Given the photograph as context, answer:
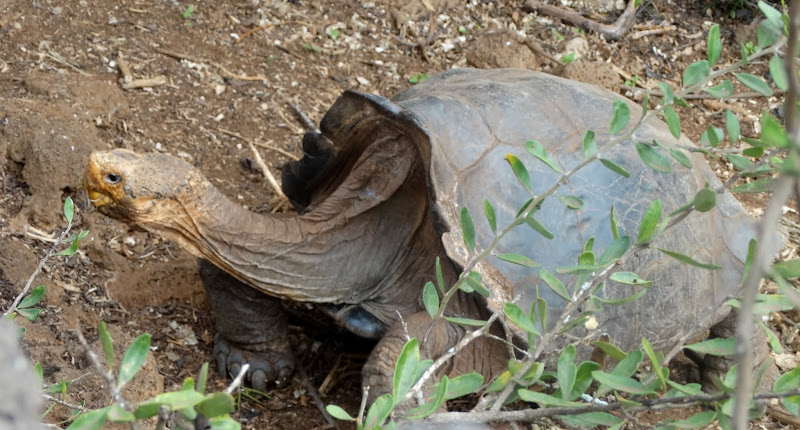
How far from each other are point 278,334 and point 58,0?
277cm

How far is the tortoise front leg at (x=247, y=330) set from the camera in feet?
12.1

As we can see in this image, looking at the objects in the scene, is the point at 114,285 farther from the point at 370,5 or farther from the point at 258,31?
the point at 370,5

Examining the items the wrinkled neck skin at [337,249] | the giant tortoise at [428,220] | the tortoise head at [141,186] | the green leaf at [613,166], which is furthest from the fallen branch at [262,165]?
the green leaf at [613,166]

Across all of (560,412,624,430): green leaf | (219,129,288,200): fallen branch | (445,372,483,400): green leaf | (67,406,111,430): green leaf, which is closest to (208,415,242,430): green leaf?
(67,406,111,430): green leaf

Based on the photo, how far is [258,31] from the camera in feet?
18.6

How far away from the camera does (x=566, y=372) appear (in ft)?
6.15

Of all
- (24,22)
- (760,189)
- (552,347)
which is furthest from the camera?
(24,22)

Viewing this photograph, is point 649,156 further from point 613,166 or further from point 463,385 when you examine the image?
point 463,385

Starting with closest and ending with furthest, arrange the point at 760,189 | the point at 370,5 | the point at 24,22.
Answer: the point at 760,189 → the point at 24,22 → the point at 370,5

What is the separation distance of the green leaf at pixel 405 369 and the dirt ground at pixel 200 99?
65.6 inches

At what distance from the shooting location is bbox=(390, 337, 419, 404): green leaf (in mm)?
1678

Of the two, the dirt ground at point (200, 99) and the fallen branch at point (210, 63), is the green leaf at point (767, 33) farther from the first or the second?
the fallen branch at point (210, 63)

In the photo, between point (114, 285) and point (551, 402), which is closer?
point (551, 402)

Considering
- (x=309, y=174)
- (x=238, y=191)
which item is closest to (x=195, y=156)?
(x=238, y=191)
